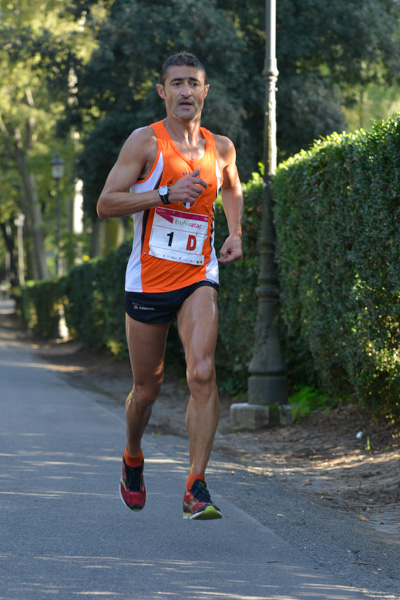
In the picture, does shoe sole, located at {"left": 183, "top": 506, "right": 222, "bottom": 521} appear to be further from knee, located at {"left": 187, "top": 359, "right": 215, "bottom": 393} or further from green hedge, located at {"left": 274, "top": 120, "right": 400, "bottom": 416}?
green hedge, located at {"left": 274, "top": 120, "right": 400, "bottom": 416}

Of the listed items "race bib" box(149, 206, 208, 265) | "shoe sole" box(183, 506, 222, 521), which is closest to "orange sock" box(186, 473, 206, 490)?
"shoe sole" box(183, 506, 222, 521)

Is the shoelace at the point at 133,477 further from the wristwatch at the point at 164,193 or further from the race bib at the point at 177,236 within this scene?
the wristwatch at the point at 164,193

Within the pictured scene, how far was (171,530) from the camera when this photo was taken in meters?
5.00

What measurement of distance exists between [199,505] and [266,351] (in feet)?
18.8

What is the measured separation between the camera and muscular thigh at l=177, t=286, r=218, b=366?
15.7ft

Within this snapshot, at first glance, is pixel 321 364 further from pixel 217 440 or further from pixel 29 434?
pixel 29 434

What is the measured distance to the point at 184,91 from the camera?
491 centimetres

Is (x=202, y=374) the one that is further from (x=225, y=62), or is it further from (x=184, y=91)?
(x=225, y=62)

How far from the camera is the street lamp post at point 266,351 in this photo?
32.5 feet

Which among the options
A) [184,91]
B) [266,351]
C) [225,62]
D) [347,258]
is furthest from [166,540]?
[225,62]

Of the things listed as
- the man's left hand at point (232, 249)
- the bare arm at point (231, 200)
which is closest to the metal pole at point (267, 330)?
the bare arm at point (231, 200)

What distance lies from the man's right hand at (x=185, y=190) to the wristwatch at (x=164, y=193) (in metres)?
0.03

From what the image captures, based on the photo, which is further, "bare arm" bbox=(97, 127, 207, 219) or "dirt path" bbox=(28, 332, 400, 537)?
"dirt path" bbox=(28, 332, 400, 537)

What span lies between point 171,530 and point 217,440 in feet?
14.6
